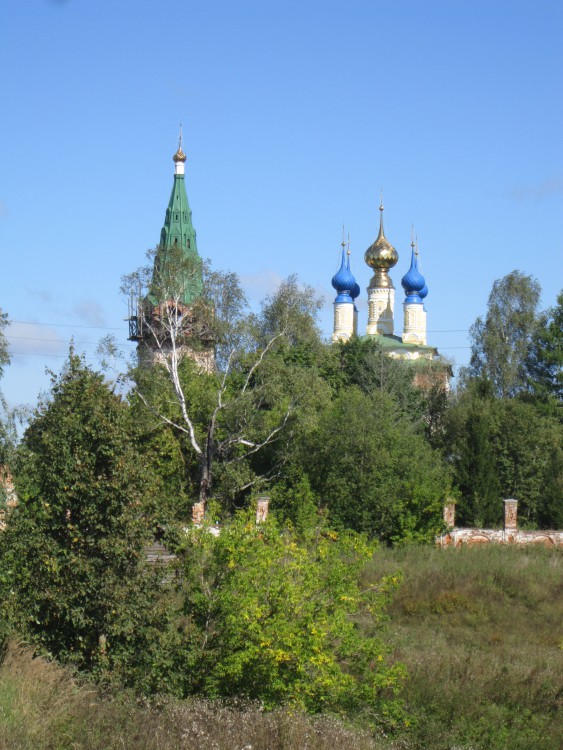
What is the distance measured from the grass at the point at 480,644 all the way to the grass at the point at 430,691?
2 cm

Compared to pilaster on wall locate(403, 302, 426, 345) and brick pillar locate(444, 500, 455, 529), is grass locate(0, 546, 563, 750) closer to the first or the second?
brick pillar locate(444, 500, 455, 529)

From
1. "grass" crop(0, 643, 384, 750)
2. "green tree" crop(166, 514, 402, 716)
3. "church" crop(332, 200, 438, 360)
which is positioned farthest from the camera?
"church" crop(332, 200, 438, 360)

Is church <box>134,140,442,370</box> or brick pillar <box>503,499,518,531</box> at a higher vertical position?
church <box>134,140,442,370</box>

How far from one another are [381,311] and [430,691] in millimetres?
52535

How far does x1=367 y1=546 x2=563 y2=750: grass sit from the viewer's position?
599 inches

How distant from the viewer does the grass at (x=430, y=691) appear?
11.8 m

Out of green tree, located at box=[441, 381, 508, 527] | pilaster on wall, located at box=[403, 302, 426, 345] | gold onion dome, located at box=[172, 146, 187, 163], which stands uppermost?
gold onion dome, located at box=[172, 146, 187, 163]

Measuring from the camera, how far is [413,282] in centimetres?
6556

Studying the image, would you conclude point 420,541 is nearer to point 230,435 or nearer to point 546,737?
point 230,435

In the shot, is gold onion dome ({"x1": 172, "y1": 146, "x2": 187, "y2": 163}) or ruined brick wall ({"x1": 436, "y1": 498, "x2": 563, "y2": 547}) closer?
ruined brick wall ({"x1": 436, "y1": 498, "x2": 563, "y2": 547})

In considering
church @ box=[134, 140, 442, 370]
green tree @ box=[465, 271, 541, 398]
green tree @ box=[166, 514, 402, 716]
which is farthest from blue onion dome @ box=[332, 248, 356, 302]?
green tree @ box=[166, 514, 402, 716]

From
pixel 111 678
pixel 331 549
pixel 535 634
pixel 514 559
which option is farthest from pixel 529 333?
pixel 111 678

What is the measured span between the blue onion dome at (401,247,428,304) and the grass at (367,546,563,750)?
126 ft

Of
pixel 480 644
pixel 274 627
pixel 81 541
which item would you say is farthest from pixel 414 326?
pixel 81 541
